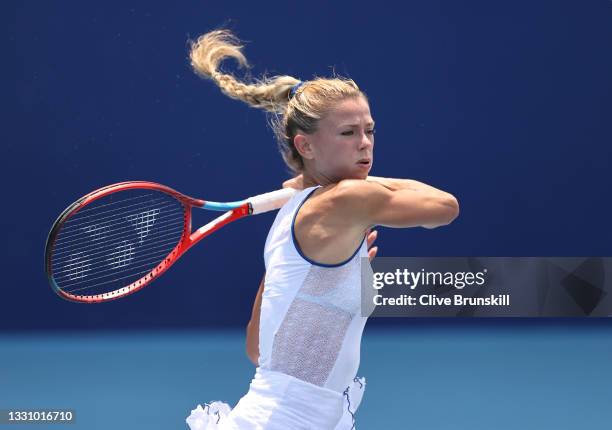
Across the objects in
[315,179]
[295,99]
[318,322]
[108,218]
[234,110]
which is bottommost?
[318,322]

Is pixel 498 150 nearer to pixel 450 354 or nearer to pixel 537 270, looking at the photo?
pixel 537 270

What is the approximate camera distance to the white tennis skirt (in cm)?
203

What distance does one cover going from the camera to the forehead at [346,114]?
2.13 meters

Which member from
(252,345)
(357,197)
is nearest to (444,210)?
(357,197)

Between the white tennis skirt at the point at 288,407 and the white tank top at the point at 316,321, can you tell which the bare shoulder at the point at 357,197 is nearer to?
the white tank top at the point at 316,321

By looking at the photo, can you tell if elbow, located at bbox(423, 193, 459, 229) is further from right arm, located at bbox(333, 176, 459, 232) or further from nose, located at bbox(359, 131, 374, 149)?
nose, located at bbox(359, 131, 374, 149)

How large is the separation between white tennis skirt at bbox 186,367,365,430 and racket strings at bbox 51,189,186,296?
2.34m

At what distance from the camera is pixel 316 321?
6.70 ft

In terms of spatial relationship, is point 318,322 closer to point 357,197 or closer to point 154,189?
point 357,197

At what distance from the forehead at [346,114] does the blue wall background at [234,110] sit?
3659 mm

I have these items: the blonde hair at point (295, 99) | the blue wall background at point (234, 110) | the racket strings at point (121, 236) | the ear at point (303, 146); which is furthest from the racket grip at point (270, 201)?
the blue wall background at point (234, 110)

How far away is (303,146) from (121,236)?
2.51 meters

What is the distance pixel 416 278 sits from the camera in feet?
17.5

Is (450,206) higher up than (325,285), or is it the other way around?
(450,206)
